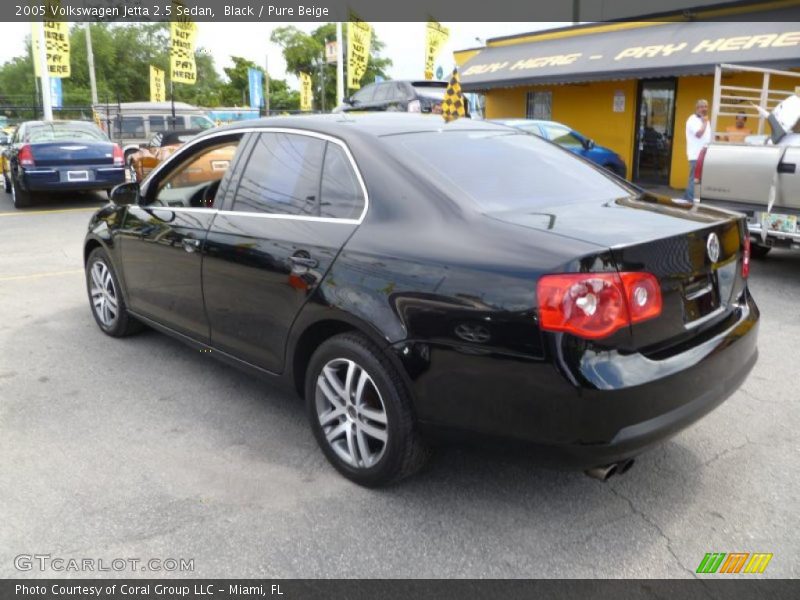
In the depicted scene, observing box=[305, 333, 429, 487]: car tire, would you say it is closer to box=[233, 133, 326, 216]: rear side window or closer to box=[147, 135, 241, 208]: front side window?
box=[233, 133, 326, 216]: rear side window

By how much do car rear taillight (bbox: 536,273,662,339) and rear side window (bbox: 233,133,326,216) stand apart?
4.44 ft

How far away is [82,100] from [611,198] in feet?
185

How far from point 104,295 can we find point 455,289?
357 cm

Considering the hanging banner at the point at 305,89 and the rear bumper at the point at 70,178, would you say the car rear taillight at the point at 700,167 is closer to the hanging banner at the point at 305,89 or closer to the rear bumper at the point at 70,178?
the rear bumper at the point at 70,178

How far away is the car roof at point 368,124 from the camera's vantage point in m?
3.45

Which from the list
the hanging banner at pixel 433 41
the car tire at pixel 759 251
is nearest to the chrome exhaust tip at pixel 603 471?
the car tire at pixel 759 251

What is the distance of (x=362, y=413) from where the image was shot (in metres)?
3.10

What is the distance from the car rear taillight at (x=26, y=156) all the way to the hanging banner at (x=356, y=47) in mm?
11113

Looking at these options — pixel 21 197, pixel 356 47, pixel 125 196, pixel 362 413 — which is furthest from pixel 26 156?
pixel 356 47

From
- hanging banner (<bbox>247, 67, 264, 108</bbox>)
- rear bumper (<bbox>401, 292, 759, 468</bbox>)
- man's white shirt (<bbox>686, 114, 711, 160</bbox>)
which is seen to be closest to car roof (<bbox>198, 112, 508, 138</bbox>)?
rear bumper (<bbox>401, 292, 759, 468</bbox>)

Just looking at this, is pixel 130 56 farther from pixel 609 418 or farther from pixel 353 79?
pixel 609 418

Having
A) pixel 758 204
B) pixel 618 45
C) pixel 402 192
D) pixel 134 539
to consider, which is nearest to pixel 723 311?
pixel 402 192

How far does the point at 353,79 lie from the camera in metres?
21.7

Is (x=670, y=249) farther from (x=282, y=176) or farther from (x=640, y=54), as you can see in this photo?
(x=640, y=54)
